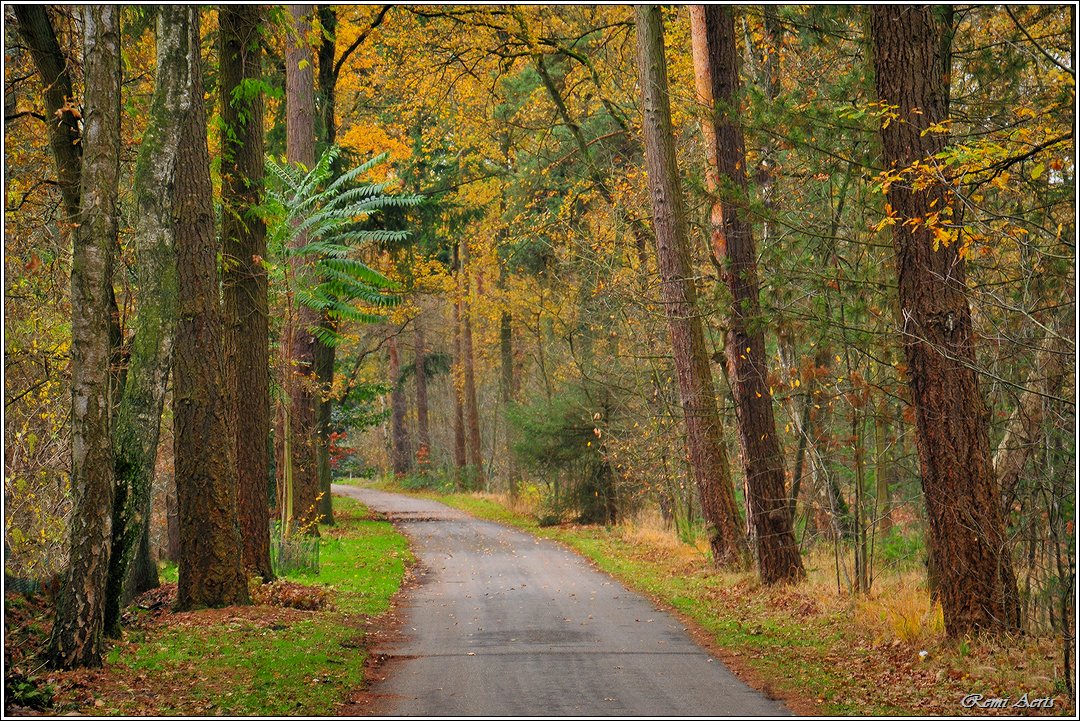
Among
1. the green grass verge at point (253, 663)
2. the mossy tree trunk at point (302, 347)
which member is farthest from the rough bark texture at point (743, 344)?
the mossy tree trunk at point (302, 347)

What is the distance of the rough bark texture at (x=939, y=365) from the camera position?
8.91 meters

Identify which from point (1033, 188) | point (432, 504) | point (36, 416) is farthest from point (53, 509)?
point (432, 504)

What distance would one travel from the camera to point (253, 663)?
8.53 m

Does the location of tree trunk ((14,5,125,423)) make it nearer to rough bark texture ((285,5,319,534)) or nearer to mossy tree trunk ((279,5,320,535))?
mossy tree trunk ((279,5,320,535))

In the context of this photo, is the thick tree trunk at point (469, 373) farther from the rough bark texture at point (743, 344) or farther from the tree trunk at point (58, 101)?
the tree trunk at point (58, 101)

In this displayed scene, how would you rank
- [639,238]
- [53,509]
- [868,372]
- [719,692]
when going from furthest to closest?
[639,238], [868,372], [53,509], [719,692]

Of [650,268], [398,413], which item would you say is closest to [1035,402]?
[650,268]

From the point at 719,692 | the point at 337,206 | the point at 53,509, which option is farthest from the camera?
the point at 337,206

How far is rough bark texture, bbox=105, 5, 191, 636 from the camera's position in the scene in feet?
29.3

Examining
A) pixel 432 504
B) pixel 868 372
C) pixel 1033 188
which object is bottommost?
pixel 432 504

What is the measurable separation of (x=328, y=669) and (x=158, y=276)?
161 inches

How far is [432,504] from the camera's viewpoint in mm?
35125

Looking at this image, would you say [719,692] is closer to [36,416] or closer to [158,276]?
[158,276]

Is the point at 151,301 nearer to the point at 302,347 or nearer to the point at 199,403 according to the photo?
the point at 199,403
